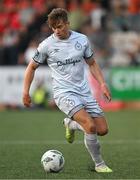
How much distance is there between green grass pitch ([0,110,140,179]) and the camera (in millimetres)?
9977

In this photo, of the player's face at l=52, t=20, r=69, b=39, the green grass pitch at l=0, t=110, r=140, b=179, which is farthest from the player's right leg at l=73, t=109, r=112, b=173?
the player's face at l=52, t=20, r=69, b=39

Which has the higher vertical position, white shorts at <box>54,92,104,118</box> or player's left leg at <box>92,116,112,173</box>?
white shorts at <box>54,92,104,118</box>

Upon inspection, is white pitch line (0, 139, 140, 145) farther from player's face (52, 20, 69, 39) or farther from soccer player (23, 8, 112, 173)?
player's face (52, 20, 69, 39)

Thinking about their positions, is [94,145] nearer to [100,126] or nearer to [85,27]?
[100,126]

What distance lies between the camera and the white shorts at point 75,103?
10.2 meters

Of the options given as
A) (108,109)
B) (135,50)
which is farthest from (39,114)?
(135,50)

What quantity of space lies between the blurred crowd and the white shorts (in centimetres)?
1258

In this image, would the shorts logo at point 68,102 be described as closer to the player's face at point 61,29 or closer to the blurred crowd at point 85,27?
the player's face at point 61,29

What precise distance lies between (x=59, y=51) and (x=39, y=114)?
10943 millimetres

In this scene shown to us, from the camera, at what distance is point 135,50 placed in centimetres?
2362

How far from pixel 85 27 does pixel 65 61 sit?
1404cm

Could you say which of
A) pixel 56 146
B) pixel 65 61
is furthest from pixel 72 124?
pixel 56 146

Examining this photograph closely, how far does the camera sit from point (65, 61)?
1032 cm

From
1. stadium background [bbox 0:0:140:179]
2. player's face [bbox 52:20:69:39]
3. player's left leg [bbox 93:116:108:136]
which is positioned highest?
player's face [bbox 52:20:69:39]
